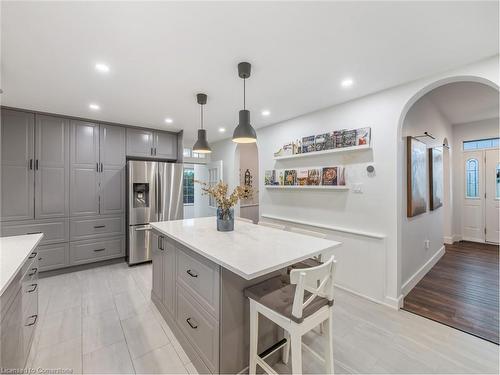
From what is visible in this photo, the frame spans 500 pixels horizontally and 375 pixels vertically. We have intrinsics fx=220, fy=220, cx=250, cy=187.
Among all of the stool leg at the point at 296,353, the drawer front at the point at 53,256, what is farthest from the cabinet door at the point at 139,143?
the stool leg at the point at 296,353

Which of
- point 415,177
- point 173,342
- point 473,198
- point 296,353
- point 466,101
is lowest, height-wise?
point 173,342

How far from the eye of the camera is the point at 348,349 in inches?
72.3

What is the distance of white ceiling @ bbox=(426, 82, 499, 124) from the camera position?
121 inches

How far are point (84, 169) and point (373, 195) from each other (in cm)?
432

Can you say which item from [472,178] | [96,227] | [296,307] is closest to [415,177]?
[296,307]

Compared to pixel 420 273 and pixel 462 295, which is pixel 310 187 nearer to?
pixel 420 273

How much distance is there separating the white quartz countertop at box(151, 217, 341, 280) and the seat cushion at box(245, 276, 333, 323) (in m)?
0.24

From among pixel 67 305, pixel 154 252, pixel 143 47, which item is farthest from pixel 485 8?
pixel 67 305

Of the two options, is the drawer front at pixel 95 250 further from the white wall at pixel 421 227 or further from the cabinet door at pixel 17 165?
the white wall at pixel 421 227

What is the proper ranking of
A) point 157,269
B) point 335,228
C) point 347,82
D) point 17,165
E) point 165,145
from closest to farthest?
1. point 347,82
2. point 157,269
3. point 335,228
4. point 17,165
5. point 165,145

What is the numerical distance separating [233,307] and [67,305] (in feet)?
7.57

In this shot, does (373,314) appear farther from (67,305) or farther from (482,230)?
(482,230)

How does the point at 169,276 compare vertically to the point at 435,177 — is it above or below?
below

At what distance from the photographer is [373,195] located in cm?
260
